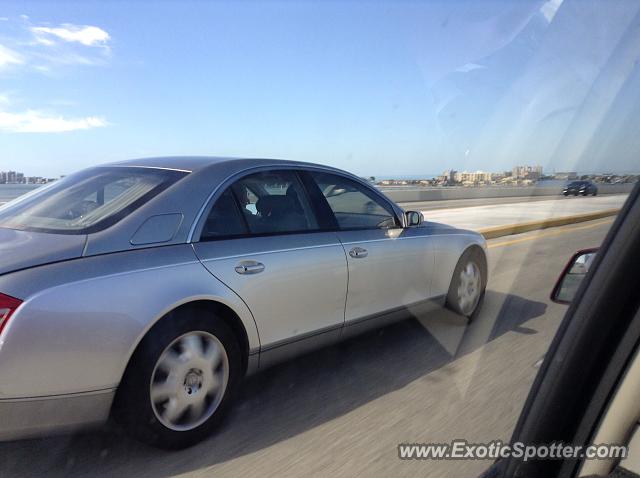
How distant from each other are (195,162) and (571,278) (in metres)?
2.52

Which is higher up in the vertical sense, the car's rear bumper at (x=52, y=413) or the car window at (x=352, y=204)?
the car window at (x=352, y=204)

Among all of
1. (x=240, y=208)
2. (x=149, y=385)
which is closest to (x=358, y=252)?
(x=240, y=208)

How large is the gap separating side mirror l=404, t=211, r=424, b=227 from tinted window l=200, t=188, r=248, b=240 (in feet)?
5.48

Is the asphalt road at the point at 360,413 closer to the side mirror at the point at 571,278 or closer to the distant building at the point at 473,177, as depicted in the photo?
the side mirror at the point at 571,278

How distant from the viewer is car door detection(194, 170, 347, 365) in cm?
322

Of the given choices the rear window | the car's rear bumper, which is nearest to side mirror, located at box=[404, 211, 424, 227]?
the rear window

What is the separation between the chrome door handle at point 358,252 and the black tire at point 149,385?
1.22 meters

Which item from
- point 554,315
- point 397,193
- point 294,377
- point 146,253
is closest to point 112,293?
point 146,253

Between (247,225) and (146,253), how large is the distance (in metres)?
0.78

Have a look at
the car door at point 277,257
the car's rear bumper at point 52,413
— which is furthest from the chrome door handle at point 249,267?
the car's rear bumper at point 52,413

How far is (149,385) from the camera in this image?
273 centimetres

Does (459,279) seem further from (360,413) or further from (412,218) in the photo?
(360,413)

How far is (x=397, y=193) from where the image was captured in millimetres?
30328

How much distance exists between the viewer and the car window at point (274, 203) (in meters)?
3.57
